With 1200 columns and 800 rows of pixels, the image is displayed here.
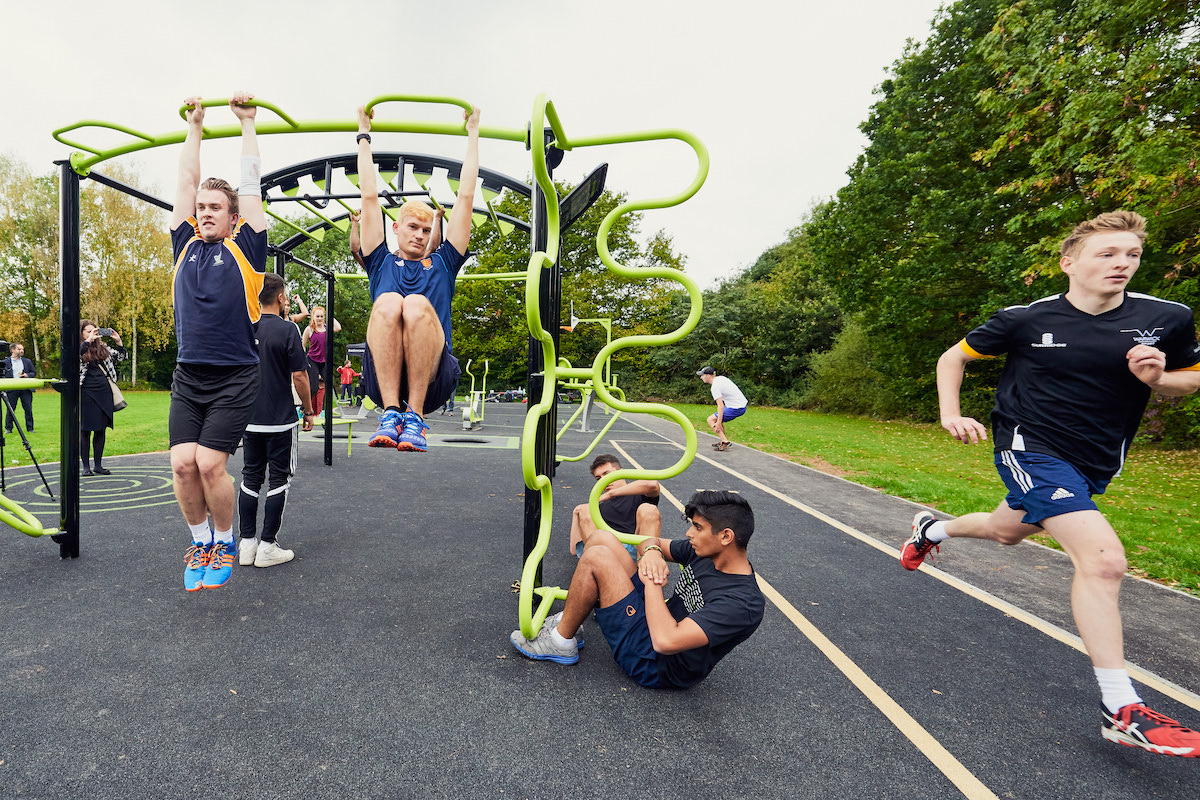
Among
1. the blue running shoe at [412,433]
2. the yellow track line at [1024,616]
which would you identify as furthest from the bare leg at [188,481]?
the yellow track line at [1024,616]

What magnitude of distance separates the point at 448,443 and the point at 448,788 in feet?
27.4

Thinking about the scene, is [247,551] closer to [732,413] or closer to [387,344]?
[387,344]

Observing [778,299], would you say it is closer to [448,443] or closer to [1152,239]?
[1152,239]

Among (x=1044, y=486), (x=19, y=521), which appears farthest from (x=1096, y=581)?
(x=19, y=521)

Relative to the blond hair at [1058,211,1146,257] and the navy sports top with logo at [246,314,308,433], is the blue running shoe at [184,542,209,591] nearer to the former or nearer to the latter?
the navy sports top with logo at [246,314,308,433]

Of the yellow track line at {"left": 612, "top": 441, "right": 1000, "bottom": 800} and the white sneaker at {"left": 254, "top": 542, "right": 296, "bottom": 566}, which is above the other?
the yellow track line at {"left": 612, "top": 441, "right": 1000, "bottom": 800}

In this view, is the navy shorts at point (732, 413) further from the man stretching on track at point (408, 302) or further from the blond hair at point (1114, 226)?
the man stretching on track at point (408, 302)

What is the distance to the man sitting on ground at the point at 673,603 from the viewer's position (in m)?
2.06

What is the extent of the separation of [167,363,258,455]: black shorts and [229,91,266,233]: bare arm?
2.21 feet

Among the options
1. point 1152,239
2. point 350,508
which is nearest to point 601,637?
point 350,508

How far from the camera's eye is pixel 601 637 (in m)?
2.73

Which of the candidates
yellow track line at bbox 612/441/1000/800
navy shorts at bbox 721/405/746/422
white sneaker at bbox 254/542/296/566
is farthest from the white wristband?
navy shorts at bbox 721/405/746/422

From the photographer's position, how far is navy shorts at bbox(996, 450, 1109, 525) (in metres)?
2.03

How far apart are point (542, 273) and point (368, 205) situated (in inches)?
33.0
